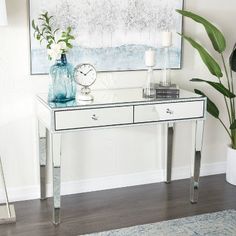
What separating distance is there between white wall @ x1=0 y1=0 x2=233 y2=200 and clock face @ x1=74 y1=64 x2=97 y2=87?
0.31 meters

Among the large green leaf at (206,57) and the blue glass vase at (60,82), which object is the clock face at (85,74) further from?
the large green leaf at (206,57)

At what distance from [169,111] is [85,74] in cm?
61

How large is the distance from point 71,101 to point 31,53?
0.49m

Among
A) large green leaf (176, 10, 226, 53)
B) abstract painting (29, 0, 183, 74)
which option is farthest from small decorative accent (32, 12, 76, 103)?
large green leaf (176, 10, 226, 53)

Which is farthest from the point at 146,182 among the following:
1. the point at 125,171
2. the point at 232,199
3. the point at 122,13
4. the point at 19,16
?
the point at 19,16

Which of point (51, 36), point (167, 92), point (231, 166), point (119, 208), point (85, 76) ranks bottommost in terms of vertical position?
point (119, 208)

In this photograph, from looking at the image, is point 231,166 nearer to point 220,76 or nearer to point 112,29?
point 220,76

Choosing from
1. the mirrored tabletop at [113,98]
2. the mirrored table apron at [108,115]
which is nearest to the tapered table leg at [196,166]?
the mirrored table apron at [108,115]

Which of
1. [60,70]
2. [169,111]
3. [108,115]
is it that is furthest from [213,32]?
[60,70]

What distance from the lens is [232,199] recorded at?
11.0 feet

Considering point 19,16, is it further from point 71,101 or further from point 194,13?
point 194,13

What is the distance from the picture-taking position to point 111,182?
3543 mm

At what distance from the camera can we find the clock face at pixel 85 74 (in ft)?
9.84

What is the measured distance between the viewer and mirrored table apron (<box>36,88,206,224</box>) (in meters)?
2.76
